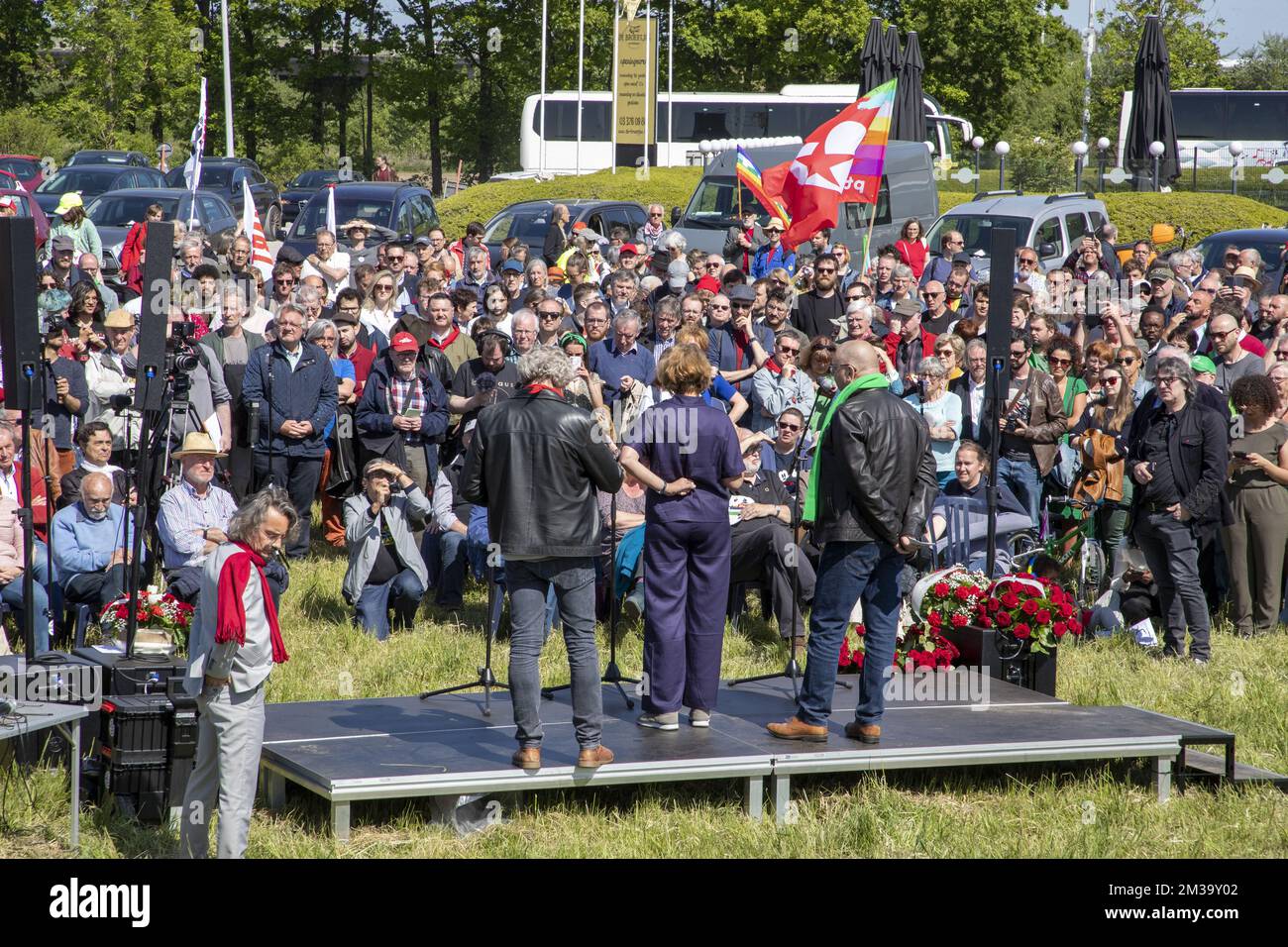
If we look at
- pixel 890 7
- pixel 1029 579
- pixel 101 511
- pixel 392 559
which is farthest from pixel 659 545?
pixel 890 7

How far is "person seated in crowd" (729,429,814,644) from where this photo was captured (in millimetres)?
10195

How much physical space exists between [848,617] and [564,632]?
4.56 ft

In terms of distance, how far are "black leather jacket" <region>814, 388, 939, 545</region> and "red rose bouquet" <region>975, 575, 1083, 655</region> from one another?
168 centimetres

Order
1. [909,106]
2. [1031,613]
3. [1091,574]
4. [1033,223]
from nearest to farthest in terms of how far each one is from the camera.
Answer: [1031,613]
[1091,574]
[1033,223]
[909,106]

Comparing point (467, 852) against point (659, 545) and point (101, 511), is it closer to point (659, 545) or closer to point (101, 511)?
point (659, 545)

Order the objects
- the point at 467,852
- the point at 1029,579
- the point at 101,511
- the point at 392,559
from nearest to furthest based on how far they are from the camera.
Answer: the point at 467,852, the point at 1029,579, the point at 101,511, the point at 392,559

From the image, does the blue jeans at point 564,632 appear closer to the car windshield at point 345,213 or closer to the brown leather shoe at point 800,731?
the brown leather shoe at point 800,731

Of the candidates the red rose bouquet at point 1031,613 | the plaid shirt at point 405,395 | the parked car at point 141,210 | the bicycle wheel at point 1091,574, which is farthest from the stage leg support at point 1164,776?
the parked car at point 141,210

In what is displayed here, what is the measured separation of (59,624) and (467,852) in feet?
13.8

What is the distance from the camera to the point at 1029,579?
8.98m

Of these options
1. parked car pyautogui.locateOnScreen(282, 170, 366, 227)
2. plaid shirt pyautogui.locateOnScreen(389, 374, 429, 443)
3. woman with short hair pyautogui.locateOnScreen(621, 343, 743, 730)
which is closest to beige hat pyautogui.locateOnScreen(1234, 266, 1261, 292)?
plaid shirt pyautogui.locateOnScreen(389, 374, 429, 443)

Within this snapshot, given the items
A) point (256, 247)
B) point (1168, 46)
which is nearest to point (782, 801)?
point (256, 247)

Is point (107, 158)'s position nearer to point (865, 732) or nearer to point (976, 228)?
point (976, 228)

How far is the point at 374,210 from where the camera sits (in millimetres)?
24875
